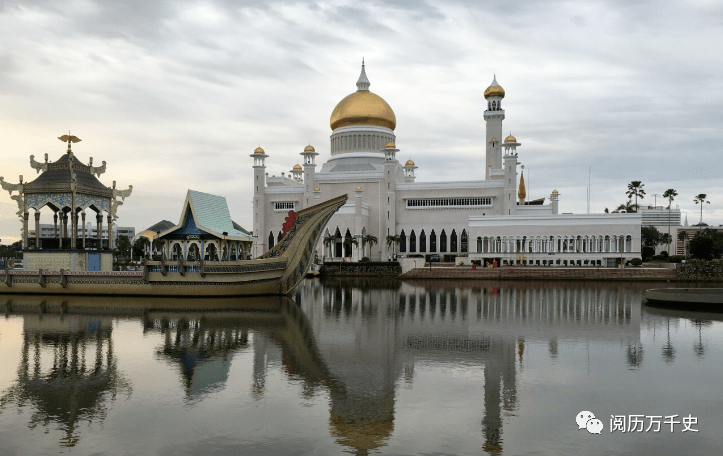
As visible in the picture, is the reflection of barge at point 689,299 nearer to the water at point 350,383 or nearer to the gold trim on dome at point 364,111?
the water at point 350,383

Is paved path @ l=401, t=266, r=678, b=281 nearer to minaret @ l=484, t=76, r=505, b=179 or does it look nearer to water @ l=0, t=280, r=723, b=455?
minaret @ l=484, t=76, r=505, b=179

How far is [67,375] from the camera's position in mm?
11484

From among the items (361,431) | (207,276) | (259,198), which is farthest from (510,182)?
(361,431)

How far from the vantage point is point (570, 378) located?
11.3 metres

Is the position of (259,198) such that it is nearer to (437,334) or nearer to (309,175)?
(309,175)

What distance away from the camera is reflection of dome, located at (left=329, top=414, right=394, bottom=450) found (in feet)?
25.7

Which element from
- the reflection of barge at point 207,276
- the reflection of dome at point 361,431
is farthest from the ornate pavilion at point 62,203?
the reflection of dome at point 361,431

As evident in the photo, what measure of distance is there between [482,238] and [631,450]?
47.2 metres

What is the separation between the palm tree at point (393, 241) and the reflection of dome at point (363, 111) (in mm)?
14415

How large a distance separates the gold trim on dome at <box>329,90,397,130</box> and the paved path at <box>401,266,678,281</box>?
24605 millimetres

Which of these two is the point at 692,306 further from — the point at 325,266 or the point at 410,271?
the point at 325,266

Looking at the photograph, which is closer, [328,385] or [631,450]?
[631,450]

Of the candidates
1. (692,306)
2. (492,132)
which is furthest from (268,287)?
(492,132)

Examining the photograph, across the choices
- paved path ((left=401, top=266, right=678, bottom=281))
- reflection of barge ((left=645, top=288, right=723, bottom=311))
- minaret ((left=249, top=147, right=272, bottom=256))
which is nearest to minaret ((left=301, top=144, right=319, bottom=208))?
minaret ((left=249, top=147, right=272, bottom=256))
